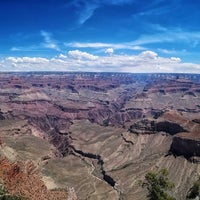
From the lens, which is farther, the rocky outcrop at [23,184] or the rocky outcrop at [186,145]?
the rocky outcrop at [186,145]

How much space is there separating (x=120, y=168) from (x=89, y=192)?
113 feet

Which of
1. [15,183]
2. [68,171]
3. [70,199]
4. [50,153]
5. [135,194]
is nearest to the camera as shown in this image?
[15,183]

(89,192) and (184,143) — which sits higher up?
(184,143)

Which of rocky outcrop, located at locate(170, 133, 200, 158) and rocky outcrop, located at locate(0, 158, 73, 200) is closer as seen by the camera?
rocky outcrop, located at locate(0, 158, 73, 200)

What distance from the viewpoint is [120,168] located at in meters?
173

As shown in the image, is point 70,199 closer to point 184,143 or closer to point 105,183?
point 105,183

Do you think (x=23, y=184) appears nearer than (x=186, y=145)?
Yes

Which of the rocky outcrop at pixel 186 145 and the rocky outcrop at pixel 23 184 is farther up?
the rocky outcrop at pixel 23 184

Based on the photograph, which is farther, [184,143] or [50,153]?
[50,153]

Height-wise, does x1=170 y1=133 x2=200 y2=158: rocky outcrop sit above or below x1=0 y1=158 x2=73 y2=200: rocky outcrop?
below

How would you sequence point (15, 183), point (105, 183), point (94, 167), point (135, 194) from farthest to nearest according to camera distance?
point (94, 167)
point (105, 183)
point (135, 194)
point (15, 183)

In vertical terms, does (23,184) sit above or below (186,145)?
above

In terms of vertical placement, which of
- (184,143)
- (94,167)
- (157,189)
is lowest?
(94,167)

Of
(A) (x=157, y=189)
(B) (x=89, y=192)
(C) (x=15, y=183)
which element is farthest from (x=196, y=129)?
A: (C) (x=15, y=183)
